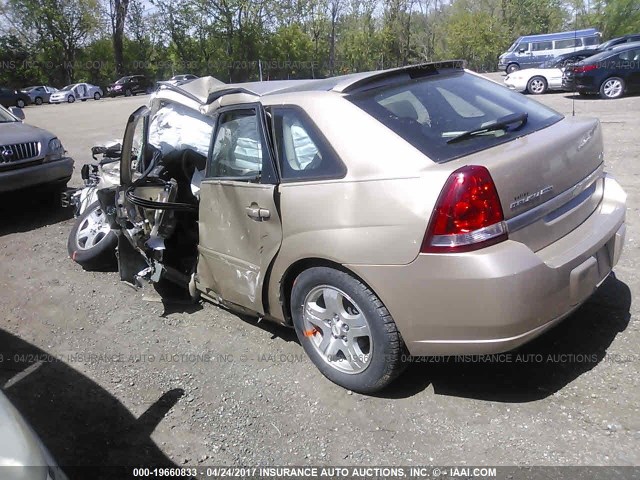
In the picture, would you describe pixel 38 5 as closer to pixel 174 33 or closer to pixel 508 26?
pixel 174 33

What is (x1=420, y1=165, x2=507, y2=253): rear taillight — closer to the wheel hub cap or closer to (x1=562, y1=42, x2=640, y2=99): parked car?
the wheel hub cap

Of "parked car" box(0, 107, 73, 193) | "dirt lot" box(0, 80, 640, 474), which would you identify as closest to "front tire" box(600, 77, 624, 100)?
"dirt lot" box(0, 80, 640, 474)

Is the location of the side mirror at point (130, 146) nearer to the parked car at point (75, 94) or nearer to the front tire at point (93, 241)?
the front tire at point (93, 241)

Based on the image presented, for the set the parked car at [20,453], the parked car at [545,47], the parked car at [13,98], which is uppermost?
the parked car at [545,47]

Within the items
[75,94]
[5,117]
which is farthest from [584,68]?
[75,94]

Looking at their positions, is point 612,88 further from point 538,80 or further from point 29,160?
point 29,160

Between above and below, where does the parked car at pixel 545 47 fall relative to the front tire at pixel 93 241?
above

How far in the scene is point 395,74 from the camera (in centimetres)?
333

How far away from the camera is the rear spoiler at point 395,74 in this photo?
3137 mm

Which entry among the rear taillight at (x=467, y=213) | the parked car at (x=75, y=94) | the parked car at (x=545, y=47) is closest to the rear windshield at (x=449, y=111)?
the rear taillight at (x=467, y=213)

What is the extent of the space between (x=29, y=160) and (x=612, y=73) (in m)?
15.1

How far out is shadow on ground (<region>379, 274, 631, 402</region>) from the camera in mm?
3041

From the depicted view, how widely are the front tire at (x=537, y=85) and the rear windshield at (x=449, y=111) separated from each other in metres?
16.4

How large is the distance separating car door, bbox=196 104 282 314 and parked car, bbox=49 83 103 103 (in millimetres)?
38701
